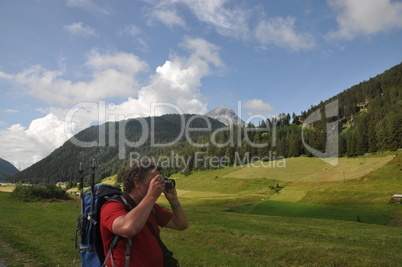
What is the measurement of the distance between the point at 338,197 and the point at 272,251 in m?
61.2

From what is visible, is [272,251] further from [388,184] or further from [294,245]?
→ [388,184]

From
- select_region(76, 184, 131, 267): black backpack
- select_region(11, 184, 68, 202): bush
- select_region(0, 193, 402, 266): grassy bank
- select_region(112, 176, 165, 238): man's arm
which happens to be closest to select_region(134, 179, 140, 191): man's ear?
select_region(76, 184, 131, 267): black backpack

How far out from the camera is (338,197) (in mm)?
65875

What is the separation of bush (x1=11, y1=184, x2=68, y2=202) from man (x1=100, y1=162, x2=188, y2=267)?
147 feet

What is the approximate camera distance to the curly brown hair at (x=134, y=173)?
177 inches

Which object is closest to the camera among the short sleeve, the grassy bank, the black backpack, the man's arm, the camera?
the man's arm

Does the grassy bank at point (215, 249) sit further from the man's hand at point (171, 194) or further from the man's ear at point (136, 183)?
the man's ear at point (136, 183)

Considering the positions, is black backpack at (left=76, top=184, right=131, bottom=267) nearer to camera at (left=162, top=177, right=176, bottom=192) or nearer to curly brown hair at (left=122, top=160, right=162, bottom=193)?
curly brown hair at (left=122, top=160, right=162, bottom=193)

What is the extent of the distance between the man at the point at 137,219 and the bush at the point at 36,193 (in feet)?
147

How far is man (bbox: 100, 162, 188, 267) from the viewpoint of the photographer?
369 cm

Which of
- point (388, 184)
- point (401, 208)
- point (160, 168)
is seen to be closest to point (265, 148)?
point (388, 184)

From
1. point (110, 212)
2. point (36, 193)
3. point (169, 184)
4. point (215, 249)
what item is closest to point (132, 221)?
point (110, 212)

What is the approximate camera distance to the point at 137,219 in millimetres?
3682

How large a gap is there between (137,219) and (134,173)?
3.31 feet
